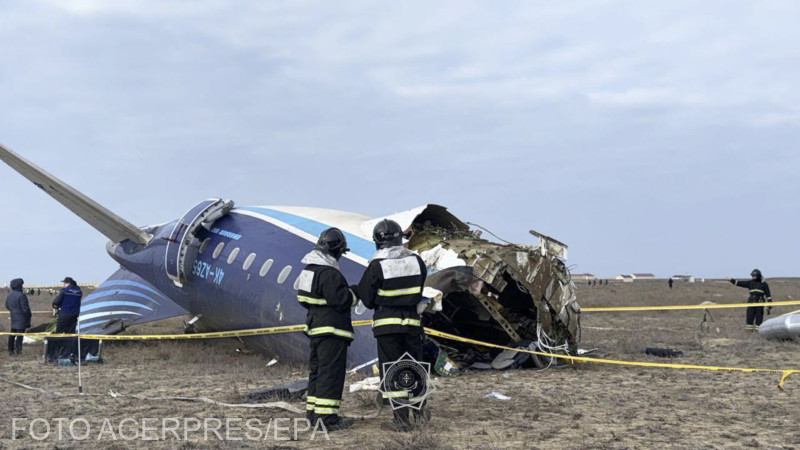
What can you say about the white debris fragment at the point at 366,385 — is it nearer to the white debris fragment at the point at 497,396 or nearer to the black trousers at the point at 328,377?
the white debris fragment at the point at 497,396

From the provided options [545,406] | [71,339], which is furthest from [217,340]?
[545,406]

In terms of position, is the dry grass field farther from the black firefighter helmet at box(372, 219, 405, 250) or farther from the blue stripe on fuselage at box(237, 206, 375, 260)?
the blue stripe on fuselage at box(237, 206, 375, 260)

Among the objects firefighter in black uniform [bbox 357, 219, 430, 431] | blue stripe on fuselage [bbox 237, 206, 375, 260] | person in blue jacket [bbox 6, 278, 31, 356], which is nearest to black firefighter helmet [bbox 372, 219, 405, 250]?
firefighter in black uniform [bbox 357, 219, 430, 431]

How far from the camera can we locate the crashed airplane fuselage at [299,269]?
47.9 ft

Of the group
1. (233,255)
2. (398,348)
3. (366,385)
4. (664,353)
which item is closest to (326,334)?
(398,348)

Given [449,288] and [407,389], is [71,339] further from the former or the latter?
[407,389]

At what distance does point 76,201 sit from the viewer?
20.1 meters

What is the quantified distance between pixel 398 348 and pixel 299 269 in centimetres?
633

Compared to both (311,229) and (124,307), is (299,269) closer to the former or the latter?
(311,229)

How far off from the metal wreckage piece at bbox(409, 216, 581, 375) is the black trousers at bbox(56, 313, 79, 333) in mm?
10024

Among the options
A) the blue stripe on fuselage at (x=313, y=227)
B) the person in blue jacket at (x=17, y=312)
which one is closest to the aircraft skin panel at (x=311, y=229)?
the blue stripe on fuselage at (x=313, y=227)

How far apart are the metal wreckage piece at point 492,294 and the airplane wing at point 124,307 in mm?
8367

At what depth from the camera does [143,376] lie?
15758mm

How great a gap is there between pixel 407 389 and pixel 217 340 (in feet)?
39.2
